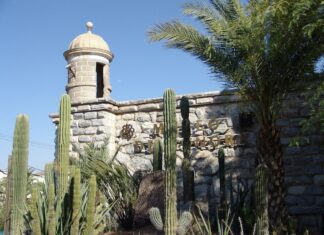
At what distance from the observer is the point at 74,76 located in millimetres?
13719

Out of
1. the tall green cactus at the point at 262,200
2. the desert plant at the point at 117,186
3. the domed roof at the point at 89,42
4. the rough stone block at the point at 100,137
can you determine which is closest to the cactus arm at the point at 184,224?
the tall green cactus at the point at 262,200

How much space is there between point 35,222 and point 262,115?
13.8ft

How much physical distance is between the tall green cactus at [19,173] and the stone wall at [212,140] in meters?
3.73

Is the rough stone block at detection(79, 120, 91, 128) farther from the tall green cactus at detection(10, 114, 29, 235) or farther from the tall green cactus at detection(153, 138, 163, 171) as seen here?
the tall green cactus at detection(10, 114, 29, 235)

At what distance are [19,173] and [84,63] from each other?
6674mm

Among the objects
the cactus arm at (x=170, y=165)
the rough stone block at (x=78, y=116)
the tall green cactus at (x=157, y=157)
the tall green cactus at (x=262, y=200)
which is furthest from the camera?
the rough stone block at (x=78, y=116)

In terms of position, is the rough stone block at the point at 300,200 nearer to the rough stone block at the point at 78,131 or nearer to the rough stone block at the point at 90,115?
the rough stone block at the point at 90,115

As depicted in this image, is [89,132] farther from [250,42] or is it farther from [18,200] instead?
[250,42]

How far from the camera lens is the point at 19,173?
740 centimetres

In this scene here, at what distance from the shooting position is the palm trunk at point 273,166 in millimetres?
7957

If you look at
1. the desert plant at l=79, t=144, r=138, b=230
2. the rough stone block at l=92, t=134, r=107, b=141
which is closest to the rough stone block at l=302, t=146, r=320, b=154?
the desert plant at l=79, t=144, r=138, b=230

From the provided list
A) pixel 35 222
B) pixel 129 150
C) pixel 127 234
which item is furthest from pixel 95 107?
pixel 35 222

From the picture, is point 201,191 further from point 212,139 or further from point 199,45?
point 199,45

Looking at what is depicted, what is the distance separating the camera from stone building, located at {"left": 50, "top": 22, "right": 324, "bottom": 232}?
9672 mm
